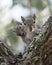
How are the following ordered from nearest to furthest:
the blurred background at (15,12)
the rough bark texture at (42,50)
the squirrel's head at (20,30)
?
the rough bark texture at (42,50), the squirrel's head at (20,30), the blurred background at (15,12)

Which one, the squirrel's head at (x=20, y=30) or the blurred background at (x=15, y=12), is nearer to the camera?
the squirrel's head at (x=20, y=30)

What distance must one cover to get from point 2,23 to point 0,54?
2242mm

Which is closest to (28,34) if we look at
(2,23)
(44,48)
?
(44,48)

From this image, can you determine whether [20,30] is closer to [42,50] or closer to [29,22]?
[29,22]

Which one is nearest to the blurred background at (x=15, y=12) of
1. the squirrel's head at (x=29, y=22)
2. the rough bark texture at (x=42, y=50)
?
the squirrel's head at (x=29, y=22)

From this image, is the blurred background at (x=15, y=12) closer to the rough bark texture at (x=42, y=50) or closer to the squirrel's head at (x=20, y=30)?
the squirrel's head at (x=20, y=30)

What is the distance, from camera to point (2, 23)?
3.77 meters

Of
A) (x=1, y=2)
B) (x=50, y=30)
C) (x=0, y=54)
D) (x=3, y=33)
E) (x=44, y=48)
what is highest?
(x=50, y=30)

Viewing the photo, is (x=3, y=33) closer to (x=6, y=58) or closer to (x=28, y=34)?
(x=28, y=34)

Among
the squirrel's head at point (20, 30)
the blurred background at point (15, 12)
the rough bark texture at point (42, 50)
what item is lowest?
the blurred background at point (15, 12)

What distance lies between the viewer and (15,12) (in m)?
3.86

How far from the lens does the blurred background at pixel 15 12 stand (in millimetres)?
3418

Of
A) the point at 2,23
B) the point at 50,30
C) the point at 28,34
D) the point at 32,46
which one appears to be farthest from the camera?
the point at 2,23

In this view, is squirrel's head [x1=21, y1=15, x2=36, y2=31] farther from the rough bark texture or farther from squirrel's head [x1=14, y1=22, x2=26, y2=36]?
the rough bark texture
